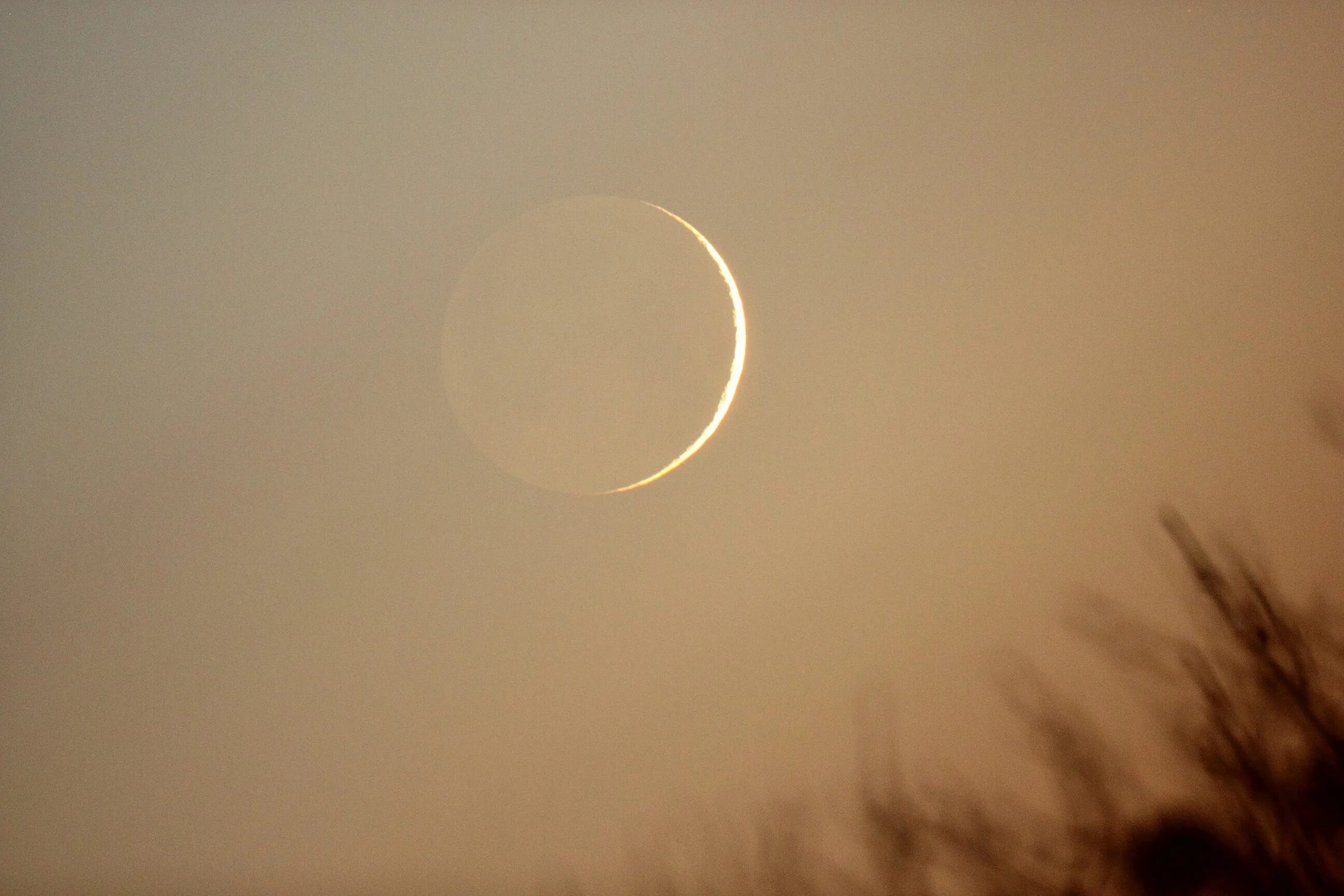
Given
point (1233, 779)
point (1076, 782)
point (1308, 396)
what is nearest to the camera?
point (1233, 779)

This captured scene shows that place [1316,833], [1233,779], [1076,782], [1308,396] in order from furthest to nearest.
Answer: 1. [1308,396]
2. [1076,782]
3. [1233,779]
4. [1316,833]

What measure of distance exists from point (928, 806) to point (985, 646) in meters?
1.06

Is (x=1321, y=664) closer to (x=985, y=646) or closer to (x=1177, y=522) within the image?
(x=1177, y=522)

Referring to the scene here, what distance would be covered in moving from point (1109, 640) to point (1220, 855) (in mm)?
1218

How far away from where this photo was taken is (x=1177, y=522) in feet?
17.3

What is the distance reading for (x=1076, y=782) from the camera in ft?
15.9

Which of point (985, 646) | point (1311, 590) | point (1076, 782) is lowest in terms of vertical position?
point (1076, 782)

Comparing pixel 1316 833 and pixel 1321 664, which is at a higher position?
pixel 1321 664

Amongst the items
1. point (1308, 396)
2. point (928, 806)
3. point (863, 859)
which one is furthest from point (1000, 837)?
point (1308, 396)

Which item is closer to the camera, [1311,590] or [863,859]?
[1311,590]

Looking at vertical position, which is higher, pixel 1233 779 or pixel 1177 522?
pixel 1177 522

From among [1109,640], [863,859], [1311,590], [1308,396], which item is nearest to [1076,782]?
[1109,640]

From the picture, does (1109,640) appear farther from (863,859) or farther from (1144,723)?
(863,859)

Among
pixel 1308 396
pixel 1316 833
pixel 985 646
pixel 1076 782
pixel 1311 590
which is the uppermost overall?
pixel 1308 396
